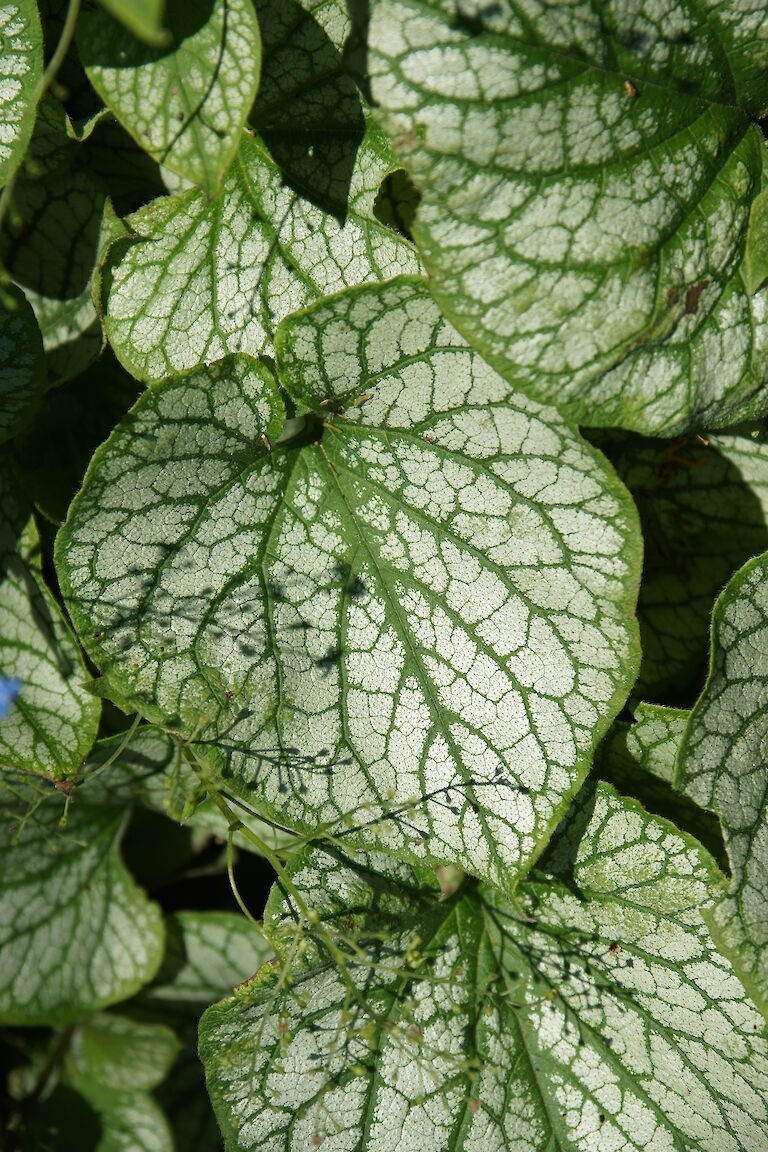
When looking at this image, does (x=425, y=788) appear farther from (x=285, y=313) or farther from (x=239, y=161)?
(x=239, y=161)

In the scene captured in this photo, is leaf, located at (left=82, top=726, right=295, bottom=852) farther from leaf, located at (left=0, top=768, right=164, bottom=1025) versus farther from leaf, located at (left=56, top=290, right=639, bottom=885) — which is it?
leaf, located at (left=56, top=290, right=639, bottom=885)

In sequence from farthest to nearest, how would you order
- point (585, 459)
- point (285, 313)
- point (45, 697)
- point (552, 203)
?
1. point (45, 697)
2. point (285, 313)
3. point (585, 459)
4. point (552, 203)

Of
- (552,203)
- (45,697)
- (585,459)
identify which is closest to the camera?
(552,203)

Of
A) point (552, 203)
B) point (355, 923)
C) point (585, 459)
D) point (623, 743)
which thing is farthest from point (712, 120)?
point (355, 923)

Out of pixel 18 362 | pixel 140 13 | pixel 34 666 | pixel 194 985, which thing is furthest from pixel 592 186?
pixel 194 985

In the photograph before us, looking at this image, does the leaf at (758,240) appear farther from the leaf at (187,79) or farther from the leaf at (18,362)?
the leaf at (18,362)

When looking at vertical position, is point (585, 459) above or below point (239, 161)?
below
